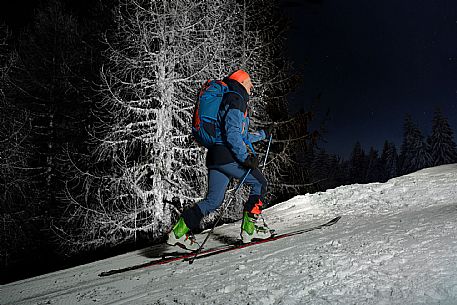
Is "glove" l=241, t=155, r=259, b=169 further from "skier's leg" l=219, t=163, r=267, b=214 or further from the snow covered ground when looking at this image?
the snow covered ground

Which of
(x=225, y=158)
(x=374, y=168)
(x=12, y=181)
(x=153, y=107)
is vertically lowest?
(x=374, y=168)

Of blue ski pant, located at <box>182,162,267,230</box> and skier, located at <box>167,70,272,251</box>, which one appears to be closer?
skier, located at <box>167,70,272,251</box>

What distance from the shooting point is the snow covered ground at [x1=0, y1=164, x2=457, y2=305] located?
2.44 m

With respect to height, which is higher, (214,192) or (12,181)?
(12,181)

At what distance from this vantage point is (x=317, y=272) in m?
2.90

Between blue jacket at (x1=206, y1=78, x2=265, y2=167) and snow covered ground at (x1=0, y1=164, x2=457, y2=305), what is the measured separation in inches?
45.7

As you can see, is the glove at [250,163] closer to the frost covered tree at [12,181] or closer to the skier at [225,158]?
the skier at [225,158]

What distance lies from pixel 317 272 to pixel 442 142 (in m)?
49.2

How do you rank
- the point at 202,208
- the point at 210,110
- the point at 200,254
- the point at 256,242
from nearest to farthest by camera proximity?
the point at 210,110
the point at 202,208
the point at 200,254
the point at 256,242

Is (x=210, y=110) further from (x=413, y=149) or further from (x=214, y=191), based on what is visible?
(x=413, y=149)

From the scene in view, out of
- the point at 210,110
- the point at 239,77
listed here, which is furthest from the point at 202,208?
the point at 239,77

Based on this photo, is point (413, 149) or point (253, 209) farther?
point (413, 149)

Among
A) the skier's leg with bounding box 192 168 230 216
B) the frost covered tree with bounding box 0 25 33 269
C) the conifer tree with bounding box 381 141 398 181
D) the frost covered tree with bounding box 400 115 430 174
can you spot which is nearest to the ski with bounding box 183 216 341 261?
the skier's leg with bounding box 192 168 230 216

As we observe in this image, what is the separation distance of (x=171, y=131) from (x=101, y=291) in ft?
24.5
